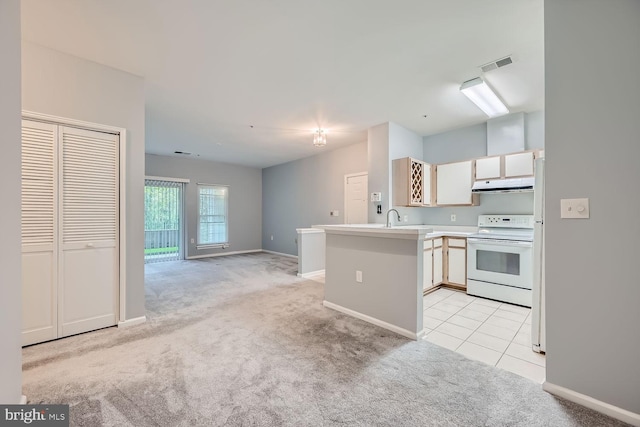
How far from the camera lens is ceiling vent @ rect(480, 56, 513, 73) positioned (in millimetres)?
2585

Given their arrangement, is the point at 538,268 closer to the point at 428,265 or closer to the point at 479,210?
the point at 428,265

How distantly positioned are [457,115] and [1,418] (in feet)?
17.2

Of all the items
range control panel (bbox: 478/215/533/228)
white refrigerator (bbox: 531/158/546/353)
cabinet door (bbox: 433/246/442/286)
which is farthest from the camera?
cabinet door (bbox: 433/246/442/286)

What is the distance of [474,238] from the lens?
12.5 ft

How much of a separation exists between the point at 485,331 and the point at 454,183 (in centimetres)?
250

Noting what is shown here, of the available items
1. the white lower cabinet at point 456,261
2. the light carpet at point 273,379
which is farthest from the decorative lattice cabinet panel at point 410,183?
the light carpet at point 273,379

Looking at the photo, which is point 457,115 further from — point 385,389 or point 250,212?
point 250,212

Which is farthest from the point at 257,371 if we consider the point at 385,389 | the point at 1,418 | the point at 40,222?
the point at 40,222

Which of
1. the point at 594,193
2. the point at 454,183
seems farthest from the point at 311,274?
the point at 594,193

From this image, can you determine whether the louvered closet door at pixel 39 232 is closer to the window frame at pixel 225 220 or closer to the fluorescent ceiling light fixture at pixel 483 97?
the fluorescent ceiling light fixture at pixel 483 97

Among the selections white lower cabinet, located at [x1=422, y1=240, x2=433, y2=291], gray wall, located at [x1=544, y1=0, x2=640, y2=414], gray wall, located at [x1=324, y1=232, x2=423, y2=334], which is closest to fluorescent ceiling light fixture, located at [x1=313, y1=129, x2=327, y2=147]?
gray wall, located at [x1=324, y1=232, x2=423, y2=334]

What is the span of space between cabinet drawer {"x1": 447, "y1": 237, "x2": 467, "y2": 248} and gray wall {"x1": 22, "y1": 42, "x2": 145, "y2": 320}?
4.22m

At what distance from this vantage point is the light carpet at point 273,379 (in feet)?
5.08

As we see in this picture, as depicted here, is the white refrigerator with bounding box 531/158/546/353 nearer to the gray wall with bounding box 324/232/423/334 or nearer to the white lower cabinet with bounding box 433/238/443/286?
the gray wall with bounding box 324/232/423/334
